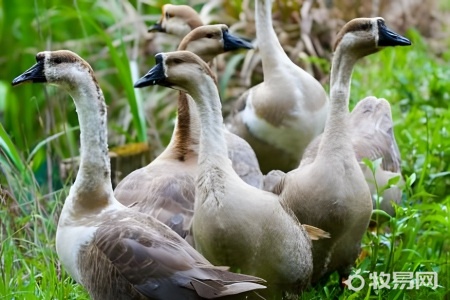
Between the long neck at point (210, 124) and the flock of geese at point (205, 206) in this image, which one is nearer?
the flock of geese at point (205, 206)

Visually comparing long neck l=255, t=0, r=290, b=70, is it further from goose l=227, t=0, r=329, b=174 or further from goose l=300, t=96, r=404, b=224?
goose l=300, t=96, r=404, b=224

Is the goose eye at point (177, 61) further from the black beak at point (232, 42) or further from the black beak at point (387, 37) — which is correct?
the black beak at point (232, 42)

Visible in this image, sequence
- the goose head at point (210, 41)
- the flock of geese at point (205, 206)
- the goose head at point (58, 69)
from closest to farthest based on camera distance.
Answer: the flock of geese at point (205, 206) < the goose head at point (58, 69) < the goose head at point (210, 41)

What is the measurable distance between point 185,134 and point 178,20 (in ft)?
4.34

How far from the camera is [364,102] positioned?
5871 millimetres

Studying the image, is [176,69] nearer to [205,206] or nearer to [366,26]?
[205,206]

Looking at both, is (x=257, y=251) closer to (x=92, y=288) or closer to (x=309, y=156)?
(x=92, y=288)

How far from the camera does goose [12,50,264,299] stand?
3.62 metres

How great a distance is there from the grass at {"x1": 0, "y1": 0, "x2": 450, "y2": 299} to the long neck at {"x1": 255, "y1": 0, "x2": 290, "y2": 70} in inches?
37.1

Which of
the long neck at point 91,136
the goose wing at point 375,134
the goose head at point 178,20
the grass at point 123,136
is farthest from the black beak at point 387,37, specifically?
the goose head at point 178,20

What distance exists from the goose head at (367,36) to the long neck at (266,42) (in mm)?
1168

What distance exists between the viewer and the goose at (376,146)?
5184 millimetres

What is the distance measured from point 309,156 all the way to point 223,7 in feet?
13.6

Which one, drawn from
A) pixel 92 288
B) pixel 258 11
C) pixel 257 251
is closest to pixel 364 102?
pixel 258 11
